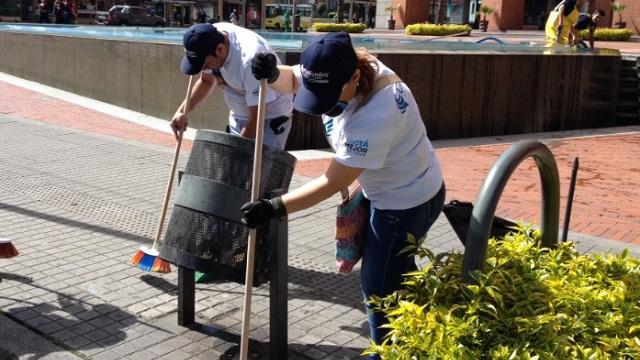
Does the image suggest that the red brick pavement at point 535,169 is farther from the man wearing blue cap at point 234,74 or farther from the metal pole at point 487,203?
the metal pole at point 487,203

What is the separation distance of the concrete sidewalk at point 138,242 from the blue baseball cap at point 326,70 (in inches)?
67.7

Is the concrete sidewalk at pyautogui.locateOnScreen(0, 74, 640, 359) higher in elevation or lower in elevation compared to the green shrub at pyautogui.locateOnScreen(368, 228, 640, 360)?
lower

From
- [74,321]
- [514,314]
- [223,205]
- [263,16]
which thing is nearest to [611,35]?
[263,16]

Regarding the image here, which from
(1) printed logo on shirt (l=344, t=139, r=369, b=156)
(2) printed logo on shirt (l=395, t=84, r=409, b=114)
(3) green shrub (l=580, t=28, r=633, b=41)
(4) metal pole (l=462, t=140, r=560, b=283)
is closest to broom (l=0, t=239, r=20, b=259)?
(1) printed logo on shirt (l=344, t=139, r=369, b=156)

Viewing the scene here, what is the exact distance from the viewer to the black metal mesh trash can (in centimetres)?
359

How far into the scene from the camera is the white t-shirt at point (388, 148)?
2732 millimetres

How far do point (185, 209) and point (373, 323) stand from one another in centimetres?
130

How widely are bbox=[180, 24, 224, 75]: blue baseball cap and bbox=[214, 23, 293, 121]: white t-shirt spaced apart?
200 mm

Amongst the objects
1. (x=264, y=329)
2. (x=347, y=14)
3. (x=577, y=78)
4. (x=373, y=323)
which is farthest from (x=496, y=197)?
(x=347, y=14)

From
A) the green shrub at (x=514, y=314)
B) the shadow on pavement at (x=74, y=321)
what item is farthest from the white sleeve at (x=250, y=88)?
the green shrub at (x=514, y=314)

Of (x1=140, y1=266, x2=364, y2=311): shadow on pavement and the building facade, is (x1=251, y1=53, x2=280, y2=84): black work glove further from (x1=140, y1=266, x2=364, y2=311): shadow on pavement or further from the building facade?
the building facade

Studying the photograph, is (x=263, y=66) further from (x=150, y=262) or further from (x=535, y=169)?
(x=535, y=169)

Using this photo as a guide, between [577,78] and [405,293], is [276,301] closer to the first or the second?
[405,293]

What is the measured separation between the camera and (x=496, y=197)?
2.32 meters
